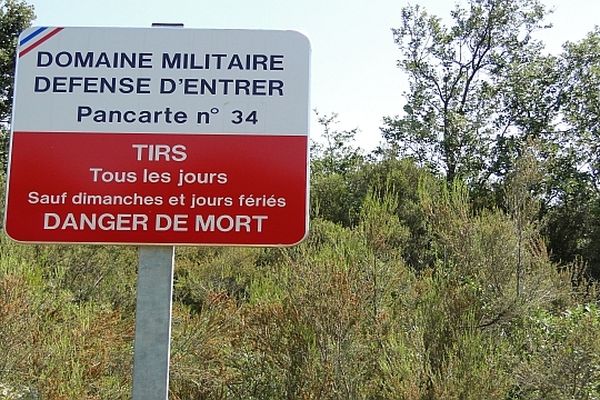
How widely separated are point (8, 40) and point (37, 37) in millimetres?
20922

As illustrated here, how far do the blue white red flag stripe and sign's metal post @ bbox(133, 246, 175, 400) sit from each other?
34.9 inches

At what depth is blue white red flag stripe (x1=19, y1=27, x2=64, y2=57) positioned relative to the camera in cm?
296

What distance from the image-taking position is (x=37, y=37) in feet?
9.73

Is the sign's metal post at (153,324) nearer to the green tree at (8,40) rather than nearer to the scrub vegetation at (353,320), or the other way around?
the scrub vegetation at (353,320)

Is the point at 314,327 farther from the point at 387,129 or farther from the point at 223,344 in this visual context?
the point at 387,129

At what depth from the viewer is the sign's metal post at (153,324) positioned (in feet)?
9.00

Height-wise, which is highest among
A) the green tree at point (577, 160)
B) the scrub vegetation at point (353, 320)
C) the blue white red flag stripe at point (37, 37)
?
the green tree at point (577, 160)

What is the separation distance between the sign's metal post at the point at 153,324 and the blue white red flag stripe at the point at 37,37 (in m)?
0.89

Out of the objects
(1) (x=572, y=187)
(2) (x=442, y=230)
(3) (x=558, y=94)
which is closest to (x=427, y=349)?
(2) (x=442, y=230)

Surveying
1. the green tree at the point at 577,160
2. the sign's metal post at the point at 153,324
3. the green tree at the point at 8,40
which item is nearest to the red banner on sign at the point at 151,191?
the sign's metal post at the point at 153,324

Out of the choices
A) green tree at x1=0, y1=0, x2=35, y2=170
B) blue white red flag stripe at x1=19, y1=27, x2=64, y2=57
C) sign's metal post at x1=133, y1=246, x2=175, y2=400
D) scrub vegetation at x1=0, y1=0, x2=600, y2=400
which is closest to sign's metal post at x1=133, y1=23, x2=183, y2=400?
sign's metal post at x1=133, y1=246, x2=175, y2=400

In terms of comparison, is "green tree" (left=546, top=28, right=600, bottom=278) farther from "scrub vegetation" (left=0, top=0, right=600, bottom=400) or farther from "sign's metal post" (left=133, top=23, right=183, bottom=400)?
"sign's metal post" (left=133, top=23, right=183, bottom=400)

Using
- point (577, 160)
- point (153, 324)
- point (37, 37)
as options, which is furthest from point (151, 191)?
point (577, 160)

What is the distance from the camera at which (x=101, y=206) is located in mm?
2799
